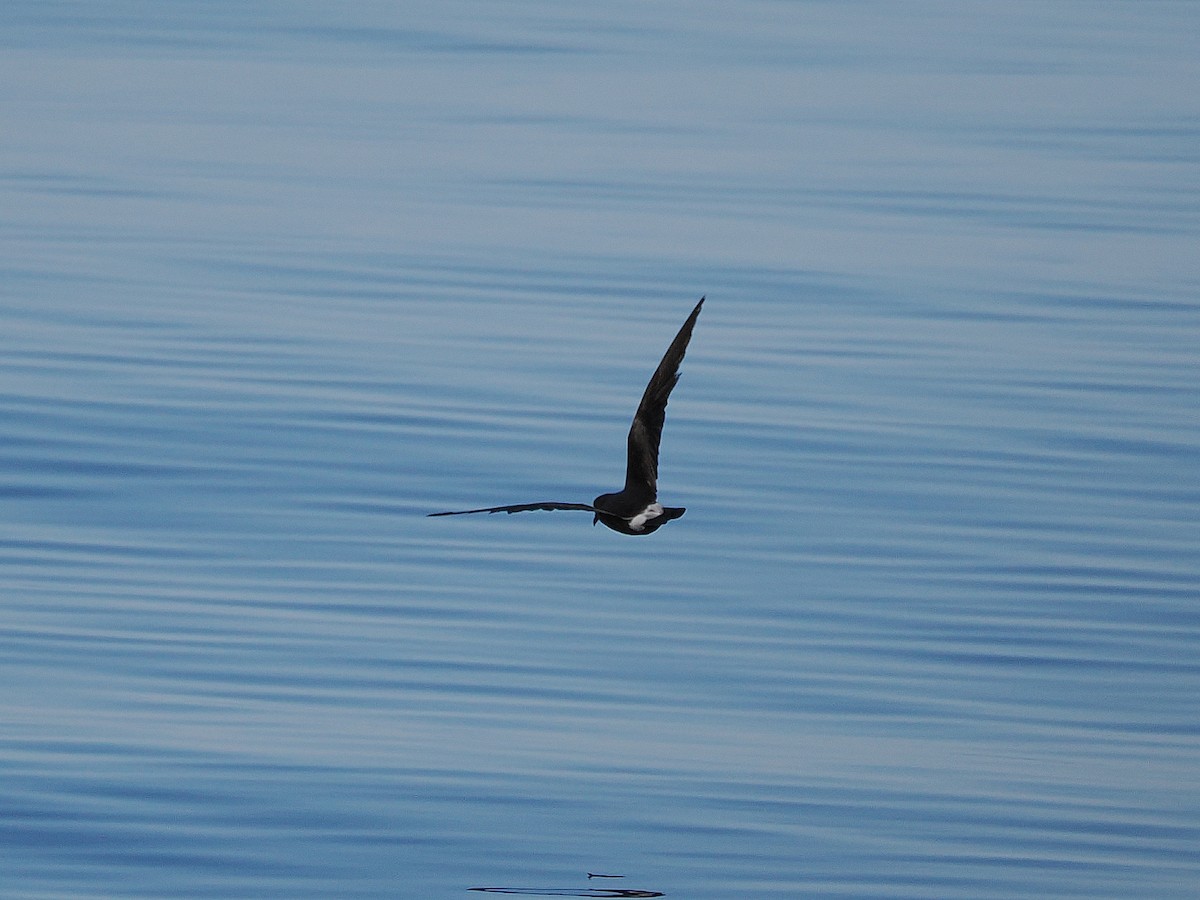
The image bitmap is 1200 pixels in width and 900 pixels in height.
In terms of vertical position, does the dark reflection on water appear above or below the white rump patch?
below

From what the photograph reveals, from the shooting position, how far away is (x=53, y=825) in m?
9.15

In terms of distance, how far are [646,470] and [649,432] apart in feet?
0.66

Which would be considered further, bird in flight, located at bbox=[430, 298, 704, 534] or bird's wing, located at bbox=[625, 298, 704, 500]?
bird's wing, located at bbox=[625, 298, 704, 500]

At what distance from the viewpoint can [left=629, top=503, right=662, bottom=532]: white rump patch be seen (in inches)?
346

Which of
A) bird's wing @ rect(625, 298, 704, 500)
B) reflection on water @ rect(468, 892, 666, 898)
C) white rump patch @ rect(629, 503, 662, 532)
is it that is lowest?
reflection on water @ rect(468, 892, 666, 898)

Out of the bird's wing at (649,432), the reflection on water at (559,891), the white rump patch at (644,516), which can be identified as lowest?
the reflection on water at (559,891)

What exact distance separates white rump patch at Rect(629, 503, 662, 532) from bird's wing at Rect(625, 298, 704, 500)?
93 mm

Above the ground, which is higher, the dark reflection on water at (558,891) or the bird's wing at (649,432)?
the bird's wing at (649,432)

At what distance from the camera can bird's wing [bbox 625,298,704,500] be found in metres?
9.11

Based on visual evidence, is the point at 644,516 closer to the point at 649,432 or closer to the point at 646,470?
the point at 646,470

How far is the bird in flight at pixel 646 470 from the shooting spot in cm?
880

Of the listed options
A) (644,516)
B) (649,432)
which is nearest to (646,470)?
(649,432)

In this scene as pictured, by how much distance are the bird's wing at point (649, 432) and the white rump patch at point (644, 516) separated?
0.09 meters

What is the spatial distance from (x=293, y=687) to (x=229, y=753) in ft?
2.78
